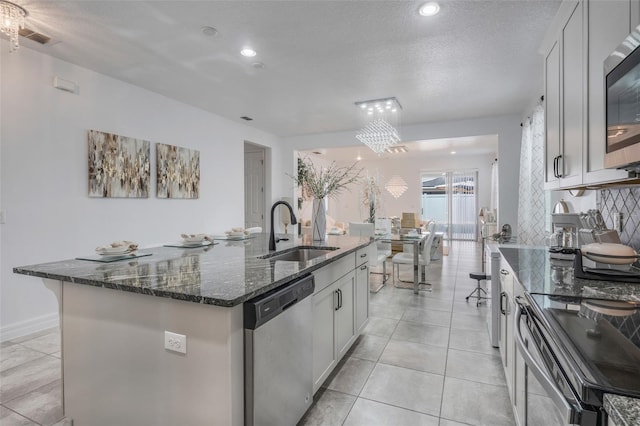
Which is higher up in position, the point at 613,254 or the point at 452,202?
the point at 452,202

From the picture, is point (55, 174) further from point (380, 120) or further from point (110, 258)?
point (380, 120)

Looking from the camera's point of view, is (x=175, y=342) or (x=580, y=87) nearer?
(x=175, y=342)

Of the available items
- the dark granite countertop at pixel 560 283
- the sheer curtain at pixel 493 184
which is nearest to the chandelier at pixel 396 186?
the sheer curtain at pixel 493 184

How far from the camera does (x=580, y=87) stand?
1.71m

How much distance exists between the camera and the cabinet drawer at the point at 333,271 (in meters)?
1.94

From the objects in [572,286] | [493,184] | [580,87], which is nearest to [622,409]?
[572,286]

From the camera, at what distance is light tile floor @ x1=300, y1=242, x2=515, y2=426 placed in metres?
1.86

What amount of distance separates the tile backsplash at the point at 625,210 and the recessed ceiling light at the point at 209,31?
3166 millimetres

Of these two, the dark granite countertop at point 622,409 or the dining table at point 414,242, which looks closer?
the dark granite countertop at point 622,409

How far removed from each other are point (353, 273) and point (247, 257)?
0.94m

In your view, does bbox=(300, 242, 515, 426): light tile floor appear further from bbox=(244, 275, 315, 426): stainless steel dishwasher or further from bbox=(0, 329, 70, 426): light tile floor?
bbox=(0, 329, 70, 426): light tile floor

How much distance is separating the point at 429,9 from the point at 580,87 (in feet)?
3.95

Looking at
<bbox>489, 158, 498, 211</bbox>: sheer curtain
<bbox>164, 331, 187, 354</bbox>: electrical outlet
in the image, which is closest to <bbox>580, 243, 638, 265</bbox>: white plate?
<bbox>164, 331, 187, 354</bbox>: electrical outlet

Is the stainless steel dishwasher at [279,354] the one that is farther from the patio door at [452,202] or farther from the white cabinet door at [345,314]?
Answer: the patio door at [452,202]
